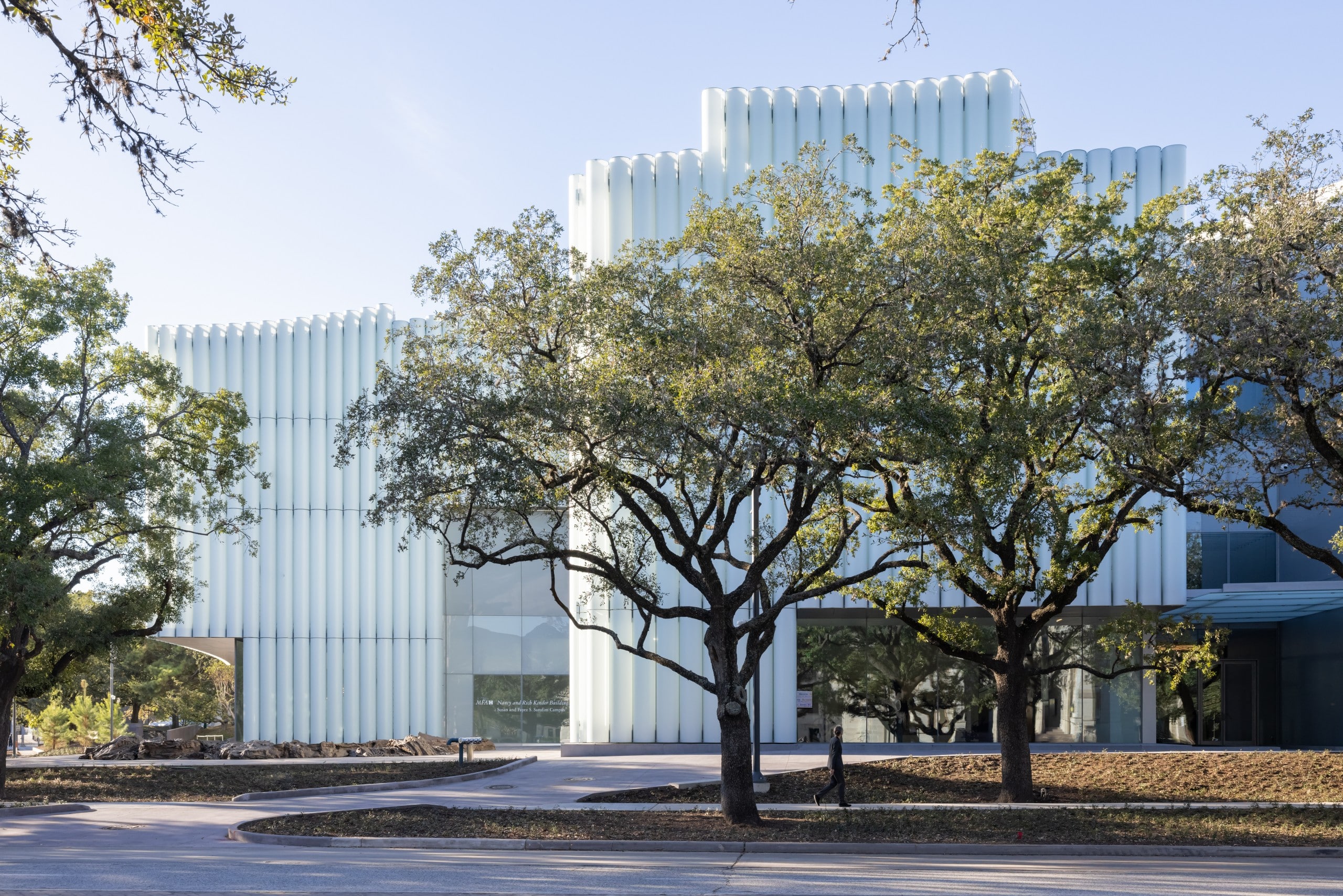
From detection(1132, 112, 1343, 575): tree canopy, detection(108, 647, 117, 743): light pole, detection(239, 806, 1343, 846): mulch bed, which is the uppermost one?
detection(1132, 112, 1343, 575): tree canopy

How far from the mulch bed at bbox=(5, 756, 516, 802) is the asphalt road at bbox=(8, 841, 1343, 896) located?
896cm

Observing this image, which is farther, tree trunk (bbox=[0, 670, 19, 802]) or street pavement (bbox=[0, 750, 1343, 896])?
tree trunk (bbox=[0, 670, 19, 802])

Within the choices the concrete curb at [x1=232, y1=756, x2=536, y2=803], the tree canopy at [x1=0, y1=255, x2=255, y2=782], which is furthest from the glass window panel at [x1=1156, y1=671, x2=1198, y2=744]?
the tree canopy at [x1=0, y1=255, x2=255, y2=782]

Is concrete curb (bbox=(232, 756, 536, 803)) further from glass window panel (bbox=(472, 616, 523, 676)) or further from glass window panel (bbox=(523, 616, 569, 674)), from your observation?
glass window panel (bbox=(472, 616, 523, 676))

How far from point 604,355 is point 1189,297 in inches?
333

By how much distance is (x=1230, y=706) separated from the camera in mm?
36875

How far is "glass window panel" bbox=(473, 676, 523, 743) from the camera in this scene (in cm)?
4016

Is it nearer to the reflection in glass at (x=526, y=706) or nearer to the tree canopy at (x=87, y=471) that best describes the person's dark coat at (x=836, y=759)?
the tree canopy at (x=87, y=471)

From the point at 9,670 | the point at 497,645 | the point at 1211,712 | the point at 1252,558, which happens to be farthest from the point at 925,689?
the point at 9,670

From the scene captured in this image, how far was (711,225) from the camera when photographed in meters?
18.6

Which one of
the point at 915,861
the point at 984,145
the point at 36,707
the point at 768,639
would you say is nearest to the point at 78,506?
the point at 768,639

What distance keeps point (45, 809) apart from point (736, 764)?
1251 centimetres

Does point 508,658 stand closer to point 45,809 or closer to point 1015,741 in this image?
point 45,809

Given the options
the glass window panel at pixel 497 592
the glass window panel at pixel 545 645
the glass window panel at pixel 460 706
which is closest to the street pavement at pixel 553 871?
the glass window panel at pixel 460 706
